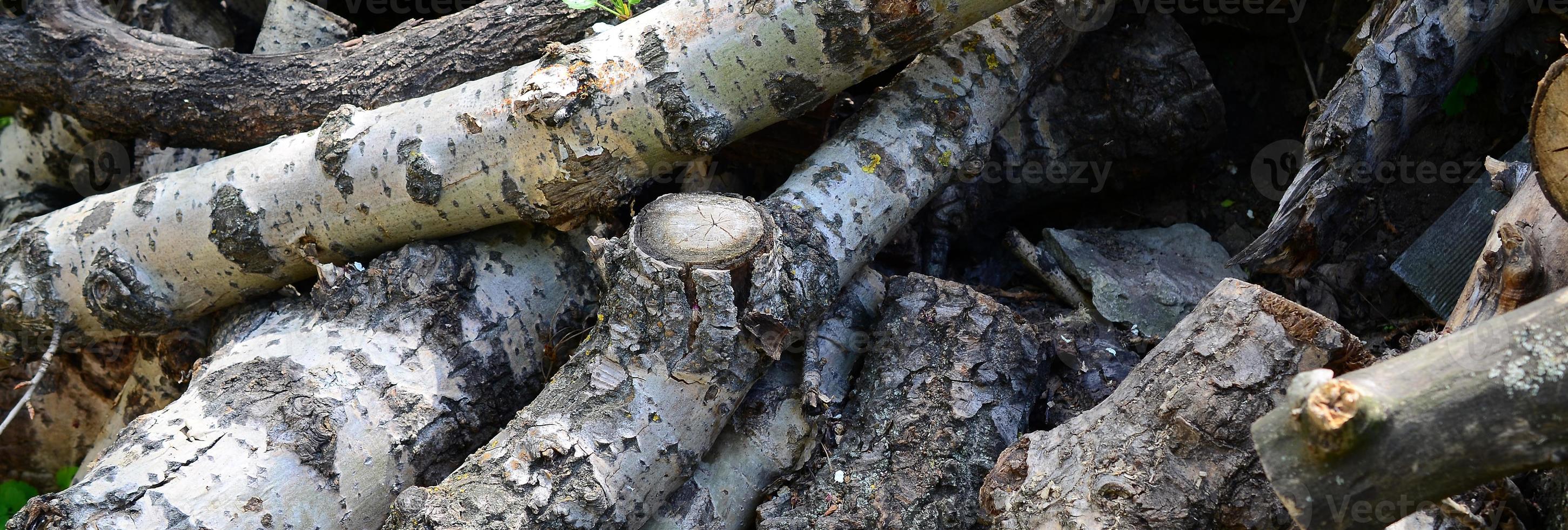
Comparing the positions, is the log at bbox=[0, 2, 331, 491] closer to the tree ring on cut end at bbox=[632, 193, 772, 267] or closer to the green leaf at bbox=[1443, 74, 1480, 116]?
the tree ring on cut end at bbox=[632, 193, 772, 267]

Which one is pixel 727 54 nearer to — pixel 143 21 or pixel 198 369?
pixel 198 369

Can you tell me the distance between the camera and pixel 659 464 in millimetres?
2084

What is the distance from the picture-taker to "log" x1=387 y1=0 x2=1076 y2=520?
1957 mm

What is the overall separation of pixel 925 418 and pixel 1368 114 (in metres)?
1.26

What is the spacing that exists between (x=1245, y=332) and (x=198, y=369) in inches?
94.2

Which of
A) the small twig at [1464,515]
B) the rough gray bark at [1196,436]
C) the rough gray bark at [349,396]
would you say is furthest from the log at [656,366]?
the small twig at [1464,515]

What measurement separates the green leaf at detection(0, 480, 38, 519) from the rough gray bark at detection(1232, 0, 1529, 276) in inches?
147

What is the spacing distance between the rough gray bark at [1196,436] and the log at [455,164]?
89 cm

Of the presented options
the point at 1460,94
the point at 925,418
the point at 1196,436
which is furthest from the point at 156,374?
the point at 1460,94

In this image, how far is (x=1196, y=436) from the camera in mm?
1757

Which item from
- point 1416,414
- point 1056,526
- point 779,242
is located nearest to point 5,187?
point 779,242

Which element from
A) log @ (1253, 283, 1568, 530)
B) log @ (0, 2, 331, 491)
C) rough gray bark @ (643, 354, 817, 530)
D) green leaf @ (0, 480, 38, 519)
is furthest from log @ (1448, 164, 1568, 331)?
green leaf @ (0, 480, 38, 519)

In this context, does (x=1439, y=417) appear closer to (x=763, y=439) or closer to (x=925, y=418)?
(x=925, y=418)

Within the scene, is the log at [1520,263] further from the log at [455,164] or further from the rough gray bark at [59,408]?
the rough gray bark at [59,408]
